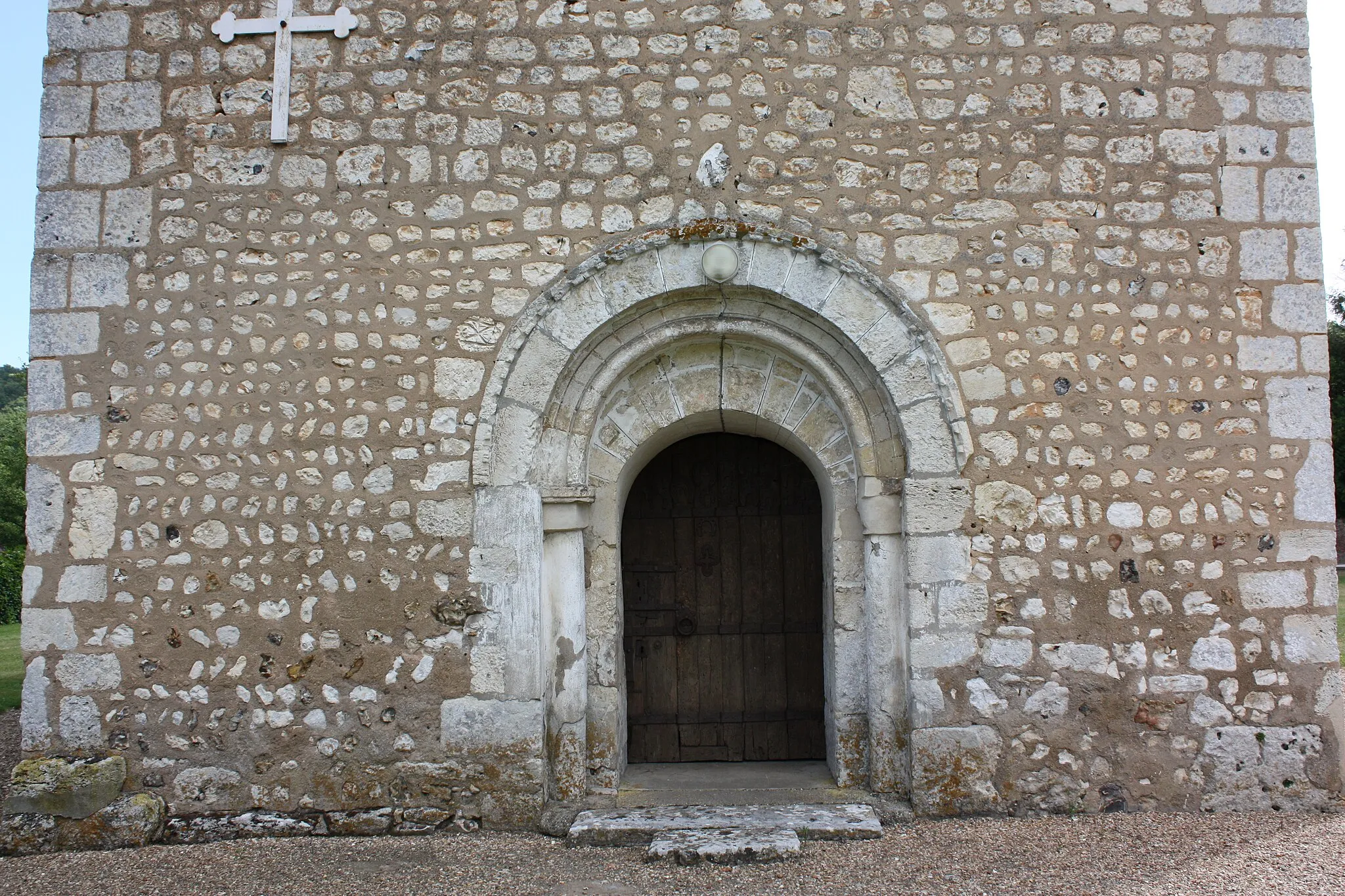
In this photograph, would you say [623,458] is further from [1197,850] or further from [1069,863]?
[1197,850]

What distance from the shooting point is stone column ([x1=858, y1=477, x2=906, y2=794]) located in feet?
13.8

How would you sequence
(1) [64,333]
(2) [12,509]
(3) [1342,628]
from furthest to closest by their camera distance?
(2) [12,509] → (3) [1342,628] → (1) [64,333]

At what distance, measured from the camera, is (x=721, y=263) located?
4152 millimetres

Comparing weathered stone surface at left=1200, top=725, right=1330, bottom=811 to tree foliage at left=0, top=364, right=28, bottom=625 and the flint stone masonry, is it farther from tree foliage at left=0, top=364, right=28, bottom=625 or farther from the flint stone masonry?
tree foliage at left=0, top=364, right=28, bottom=625

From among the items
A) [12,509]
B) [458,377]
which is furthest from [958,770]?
[12,509]

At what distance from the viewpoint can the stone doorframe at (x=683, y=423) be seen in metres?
4.09

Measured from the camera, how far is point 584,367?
4.32m

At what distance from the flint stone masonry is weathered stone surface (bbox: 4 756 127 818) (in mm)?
58

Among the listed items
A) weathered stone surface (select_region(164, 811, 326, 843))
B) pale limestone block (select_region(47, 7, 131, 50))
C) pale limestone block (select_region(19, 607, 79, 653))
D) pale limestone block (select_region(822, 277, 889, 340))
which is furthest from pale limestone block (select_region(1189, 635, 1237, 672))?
pale limestone block (select_region(47, 7, 131, 50))

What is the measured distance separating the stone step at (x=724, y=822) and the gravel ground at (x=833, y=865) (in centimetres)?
7

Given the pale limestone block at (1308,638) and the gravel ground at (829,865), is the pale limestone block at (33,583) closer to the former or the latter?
the gravel ground at (829,865)

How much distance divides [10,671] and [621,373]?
26.7 ft

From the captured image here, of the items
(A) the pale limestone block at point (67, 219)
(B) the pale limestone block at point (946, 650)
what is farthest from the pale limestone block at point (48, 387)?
(B) the pale limestone block at point (946, 650)

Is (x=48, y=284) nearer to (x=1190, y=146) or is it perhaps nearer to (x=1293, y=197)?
(x=1190, y=146)
